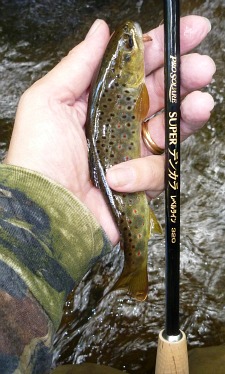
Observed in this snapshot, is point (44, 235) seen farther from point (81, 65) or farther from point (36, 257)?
point (81, 65)

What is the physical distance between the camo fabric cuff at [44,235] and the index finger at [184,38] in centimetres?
47

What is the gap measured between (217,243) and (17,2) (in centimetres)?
183

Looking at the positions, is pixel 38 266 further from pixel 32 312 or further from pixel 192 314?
pixel 192 314

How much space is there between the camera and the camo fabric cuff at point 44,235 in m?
1.25

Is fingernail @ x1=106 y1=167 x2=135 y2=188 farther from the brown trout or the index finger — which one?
the index finger

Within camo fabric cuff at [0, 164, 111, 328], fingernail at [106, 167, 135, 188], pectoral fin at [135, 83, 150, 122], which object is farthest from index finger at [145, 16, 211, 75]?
camo fabric cuff at [0, 164, 111, 328]

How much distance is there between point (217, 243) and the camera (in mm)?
2117

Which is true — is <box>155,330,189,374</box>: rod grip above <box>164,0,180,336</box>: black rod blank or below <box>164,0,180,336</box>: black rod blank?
below

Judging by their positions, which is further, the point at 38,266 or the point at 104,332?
the point at 104,332

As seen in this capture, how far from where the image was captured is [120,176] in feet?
4.82

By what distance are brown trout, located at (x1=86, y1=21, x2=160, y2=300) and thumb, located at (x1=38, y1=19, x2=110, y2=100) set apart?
0.03 metres

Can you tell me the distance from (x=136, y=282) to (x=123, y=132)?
41 cm

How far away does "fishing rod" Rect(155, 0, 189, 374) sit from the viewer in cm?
130

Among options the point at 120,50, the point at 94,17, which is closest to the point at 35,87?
the point at 120,50
